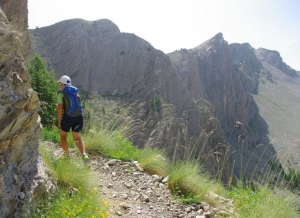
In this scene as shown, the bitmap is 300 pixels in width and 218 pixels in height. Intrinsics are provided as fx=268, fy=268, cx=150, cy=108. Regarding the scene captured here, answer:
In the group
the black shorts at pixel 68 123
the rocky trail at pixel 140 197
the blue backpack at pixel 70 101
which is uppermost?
the blue backpack at pixel 70 101

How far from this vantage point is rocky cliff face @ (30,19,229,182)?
68.9 metres

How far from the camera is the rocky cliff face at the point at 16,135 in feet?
10.6

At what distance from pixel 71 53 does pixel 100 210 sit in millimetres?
79981

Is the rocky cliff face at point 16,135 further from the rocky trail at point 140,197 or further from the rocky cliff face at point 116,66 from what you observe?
the rocky cliff face at point 116,66

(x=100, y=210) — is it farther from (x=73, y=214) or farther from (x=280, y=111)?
(x=280, y=111)

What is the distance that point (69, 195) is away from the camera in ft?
13.4

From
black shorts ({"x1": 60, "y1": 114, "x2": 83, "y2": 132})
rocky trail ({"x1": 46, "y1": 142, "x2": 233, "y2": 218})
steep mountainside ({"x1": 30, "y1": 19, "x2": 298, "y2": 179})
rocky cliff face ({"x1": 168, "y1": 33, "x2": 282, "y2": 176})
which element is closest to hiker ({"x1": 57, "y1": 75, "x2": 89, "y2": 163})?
black shorts ({"x1": 60, "y1": 114, "x2": 83, "y2": 132})

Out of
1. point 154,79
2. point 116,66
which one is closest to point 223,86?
point 154,79

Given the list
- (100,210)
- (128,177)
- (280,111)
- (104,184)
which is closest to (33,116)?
(100,210)

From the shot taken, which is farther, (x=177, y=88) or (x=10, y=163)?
(x=177, y=88)

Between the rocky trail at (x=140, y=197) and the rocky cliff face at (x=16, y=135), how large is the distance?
1346mm

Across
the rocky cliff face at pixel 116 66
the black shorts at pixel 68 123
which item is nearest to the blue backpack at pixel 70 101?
the black shorts at pixel 68 123

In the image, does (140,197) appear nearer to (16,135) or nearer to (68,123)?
(68,123)

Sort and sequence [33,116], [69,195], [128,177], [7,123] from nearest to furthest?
Answer: [7,123] → [33,116] → [69,195] → [128,177]
